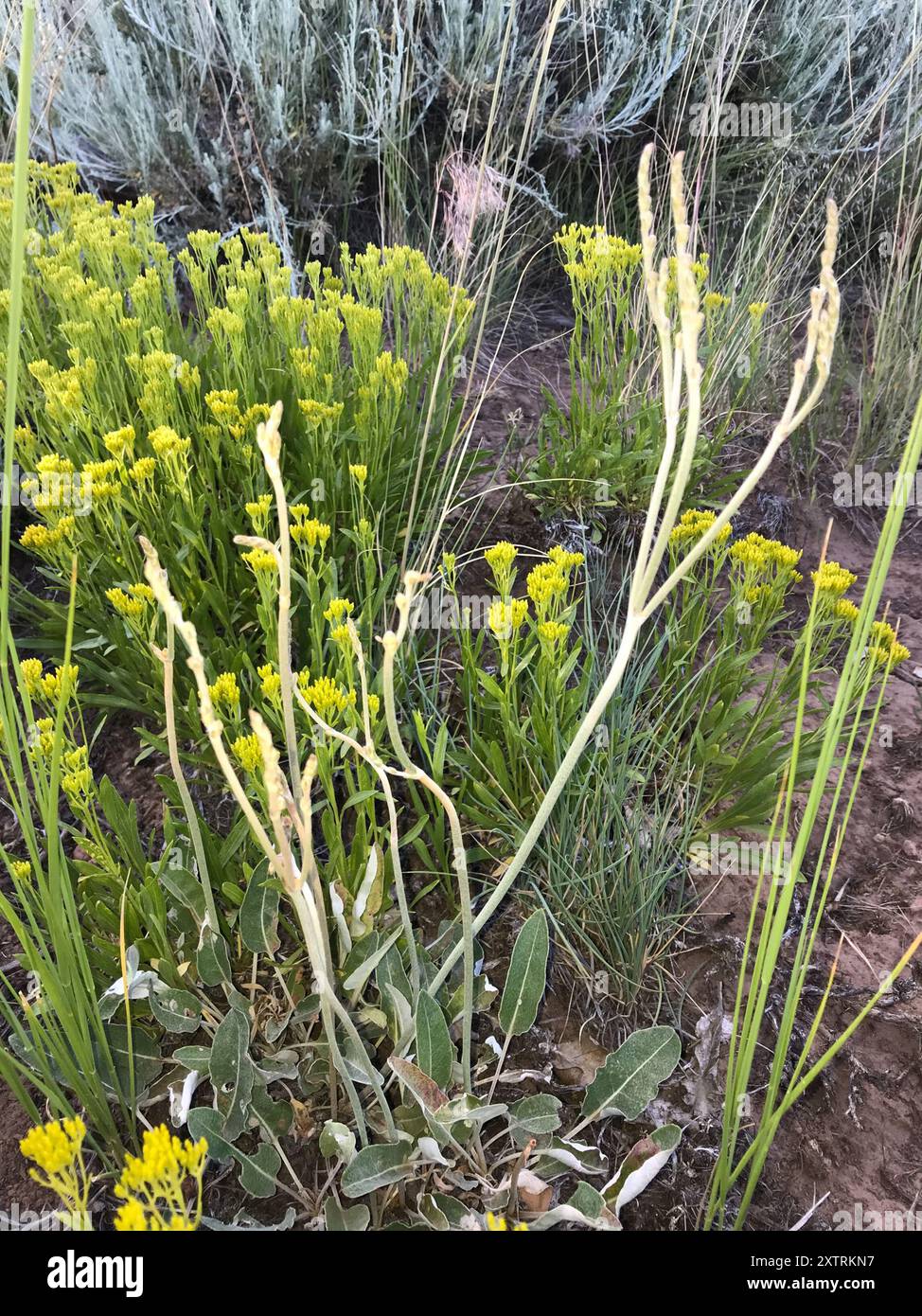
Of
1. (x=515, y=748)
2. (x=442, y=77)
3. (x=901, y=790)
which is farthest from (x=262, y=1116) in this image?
(x=442, y=77)

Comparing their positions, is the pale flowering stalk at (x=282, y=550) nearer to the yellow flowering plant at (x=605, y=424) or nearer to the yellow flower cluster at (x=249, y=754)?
the yellow flower cluster at (x=249, y=754)

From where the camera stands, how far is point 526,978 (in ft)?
4.67

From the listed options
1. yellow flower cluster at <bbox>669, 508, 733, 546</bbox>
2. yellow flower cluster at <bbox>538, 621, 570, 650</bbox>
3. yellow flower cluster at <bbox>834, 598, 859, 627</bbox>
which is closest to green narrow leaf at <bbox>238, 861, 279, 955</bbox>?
yellow flower cluster at <bbox>538, 621, 570, 650</bbox>

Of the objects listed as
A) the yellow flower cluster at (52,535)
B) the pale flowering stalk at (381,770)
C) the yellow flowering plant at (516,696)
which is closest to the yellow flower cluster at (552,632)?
the yellow flowering plant at (516,696)

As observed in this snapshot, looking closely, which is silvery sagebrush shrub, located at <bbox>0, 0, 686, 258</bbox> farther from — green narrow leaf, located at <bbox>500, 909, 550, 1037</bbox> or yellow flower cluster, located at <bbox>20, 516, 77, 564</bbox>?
green narrow leaf, located at <bbox>500, 909, 550, 1037</bbox>

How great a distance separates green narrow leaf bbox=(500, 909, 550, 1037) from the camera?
142 cm

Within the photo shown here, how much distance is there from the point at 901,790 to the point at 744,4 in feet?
8.86

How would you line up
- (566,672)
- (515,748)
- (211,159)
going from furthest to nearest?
(211,159)
(515,748)
(566,672)

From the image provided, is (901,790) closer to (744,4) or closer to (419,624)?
(419,624)

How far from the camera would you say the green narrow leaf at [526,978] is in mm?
1419

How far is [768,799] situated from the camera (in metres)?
1.85

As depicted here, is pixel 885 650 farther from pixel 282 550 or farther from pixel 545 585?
A: pixel 282 550

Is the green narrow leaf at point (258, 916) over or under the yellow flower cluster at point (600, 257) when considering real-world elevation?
under

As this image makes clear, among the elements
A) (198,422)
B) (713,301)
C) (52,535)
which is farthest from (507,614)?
(713,301)
